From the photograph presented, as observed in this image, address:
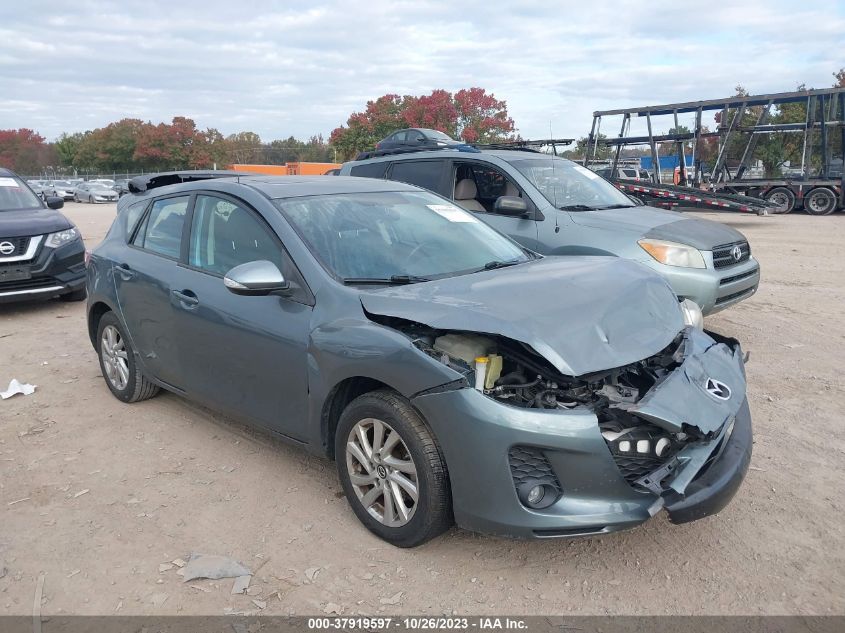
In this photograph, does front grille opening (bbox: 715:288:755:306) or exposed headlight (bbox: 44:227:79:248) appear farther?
exposed headlight (bbox: 44:227:79:248)

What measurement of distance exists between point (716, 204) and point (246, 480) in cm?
1345

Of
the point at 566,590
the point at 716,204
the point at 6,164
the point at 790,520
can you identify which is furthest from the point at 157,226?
the point at 6,164

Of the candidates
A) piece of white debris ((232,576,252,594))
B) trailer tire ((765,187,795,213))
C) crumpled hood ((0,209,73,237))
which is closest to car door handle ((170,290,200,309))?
piece of white debris ((232,576,252,594))

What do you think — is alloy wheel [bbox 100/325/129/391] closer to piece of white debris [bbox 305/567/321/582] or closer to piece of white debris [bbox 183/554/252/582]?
piece of white debris [bbox 183/554/252/582]

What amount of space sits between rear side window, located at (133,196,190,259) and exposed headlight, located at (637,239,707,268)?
153 inches

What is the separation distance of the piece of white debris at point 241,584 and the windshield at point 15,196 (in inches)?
309

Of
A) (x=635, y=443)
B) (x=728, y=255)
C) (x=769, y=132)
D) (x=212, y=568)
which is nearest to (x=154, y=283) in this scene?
(x=212, y=568)

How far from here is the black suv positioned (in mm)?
7914

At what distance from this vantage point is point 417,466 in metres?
2.93

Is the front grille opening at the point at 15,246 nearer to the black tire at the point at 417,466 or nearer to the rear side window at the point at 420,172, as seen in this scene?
the rear side window at the point at 420,172

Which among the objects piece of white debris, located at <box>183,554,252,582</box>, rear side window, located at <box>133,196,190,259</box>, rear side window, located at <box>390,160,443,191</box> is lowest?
piece of white debris, located at <box>183,554,252,582</box>

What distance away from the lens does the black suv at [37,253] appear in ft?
26.0

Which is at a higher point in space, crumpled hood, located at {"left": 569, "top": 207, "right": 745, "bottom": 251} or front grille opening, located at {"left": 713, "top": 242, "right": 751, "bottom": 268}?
crumpled hood, located at {"left": 569, "top": 207, "right": 745, "bottom": 251}

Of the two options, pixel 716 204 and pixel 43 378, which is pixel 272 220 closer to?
pixel 43 378
